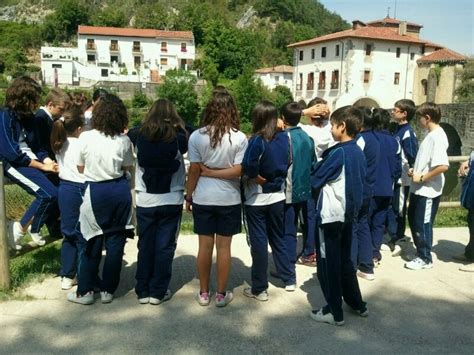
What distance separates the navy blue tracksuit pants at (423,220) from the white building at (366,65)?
41.3 meters

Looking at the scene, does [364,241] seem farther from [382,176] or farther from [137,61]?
[137,61]

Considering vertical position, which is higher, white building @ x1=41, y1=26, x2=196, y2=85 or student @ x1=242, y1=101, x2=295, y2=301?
white building @ x1=41, y1=26, x2=196, y2=85

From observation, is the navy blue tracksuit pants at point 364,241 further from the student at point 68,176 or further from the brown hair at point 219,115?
the student at point 68,176

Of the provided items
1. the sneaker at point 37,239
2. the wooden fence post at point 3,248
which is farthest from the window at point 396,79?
the wooden fence post at point 3,248

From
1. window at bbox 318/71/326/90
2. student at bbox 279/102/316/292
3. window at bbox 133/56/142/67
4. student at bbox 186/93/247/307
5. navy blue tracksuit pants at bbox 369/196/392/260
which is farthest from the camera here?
window at bbox 133/56/142/67

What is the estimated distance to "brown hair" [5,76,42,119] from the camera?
12.7 ft

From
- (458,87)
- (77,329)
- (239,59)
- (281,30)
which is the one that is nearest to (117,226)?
(77,329)

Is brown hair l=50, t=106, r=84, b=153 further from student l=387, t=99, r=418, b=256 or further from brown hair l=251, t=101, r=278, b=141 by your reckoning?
student l=387, t=99, r=418, b=256

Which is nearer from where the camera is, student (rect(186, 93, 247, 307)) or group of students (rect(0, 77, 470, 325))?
group of students (rect(0, 77, 470, 325))

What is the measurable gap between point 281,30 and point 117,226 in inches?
3472

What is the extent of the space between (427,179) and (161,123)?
2735 mm

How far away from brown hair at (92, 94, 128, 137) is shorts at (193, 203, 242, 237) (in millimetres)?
860

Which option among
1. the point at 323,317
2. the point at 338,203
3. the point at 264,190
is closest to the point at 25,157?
the point at 264,190

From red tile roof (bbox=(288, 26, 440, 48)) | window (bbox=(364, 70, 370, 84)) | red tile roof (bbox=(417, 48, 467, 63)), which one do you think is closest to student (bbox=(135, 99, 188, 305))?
red tile roof (bbox=(417, 48, 467, 63))
